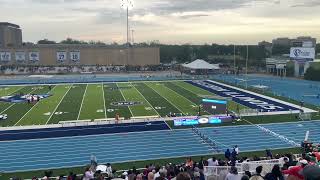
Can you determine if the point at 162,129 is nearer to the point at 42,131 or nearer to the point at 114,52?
the point at 42,131

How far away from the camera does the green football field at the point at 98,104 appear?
1243 inches

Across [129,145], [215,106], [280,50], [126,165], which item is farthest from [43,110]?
[280,50]

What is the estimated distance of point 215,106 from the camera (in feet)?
103

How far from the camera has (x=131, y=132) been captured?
26.3 m

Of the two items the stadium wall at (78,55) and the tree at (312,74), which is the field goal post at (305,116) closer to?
the tree at (312,74)

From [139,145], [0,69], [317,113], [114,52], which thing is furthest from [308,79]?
[0,69]

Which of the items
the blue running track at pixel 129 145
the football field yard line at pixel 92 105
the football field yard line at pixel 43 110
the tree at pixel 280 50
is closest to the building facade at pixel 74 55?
the football field yard line at pixel 92 105

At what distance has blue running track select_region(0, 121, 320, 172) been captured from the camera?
2069cm

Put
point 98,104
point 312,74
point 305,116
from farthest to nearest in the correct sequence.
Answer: point 312,74 < point 98,104 < point 305,116

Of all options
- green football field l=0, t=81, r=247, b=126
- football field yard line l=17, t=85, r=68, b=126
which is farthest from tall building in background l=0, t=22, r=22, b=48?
football field yard line l=17, t=85, r=68, b=126

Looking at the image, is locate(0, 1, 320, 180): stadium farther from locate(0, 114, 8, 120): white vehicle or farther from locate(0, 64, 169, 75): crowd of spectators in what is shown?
locate(0, 64, 169, 75): crowd of spectators

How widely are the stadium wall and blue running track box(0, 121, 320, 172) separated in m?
63.4

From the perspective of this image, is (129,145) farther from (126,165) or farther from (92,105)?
(92,105)

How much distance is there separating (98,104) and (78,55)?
5096cm
